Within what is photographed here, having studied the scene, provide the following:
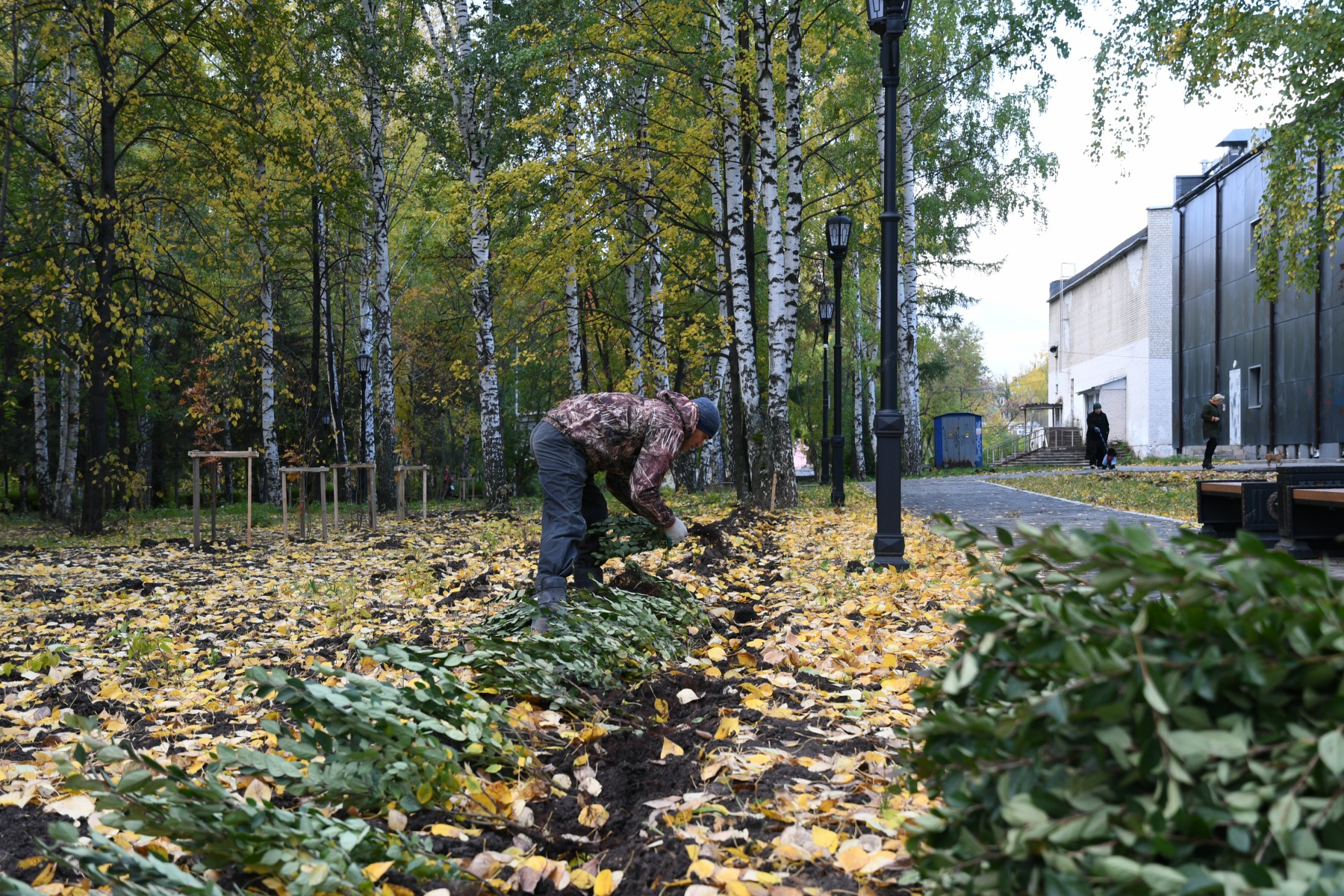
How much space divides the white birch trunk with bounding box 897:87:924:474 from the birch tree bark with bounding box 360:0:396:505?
11.1m

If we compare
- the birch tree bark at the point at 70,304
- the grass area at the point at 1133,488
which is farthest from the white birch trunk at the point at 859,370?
the birch tree bark at the point at 70,304

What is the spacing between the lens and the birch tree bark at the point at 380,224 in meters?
18.3

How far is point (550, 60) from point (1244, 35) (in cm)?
963

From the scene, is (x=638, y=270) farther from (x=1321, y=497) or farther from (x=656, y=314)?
(x=1321, y=497)

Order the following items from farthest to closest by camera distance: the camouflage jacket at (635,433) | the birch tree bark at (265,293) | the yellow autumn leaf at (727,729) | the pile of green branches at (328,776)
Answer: the birch tree bark at (265,293) → the camouflage jacket at (635,433) → the yellow autumn leaf at (727,729) → the pile of green branches at (328,776)

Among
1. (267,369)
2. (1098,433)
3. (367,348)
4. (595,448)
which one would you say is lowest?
(595,448)

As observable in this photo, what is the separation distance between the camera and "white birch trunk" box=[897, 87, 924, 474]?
22828mm

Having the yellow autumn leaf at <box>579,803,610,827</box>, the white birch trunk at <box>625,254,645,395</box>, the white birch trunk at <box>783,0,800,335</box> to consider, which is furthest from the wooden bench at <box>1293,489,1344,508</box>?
the white birch trunk at <box>625,254,645,395</box>

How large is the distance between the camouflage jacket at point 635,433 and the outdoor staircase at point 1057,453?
30.6 meters

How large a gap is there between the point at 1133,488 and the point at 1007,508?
4940 millimetres

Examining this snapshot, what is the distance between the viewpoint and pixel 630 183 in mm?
17031

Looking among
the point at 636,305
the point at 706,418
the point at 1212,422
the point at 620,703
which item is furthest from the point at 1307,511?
the point at 636,305

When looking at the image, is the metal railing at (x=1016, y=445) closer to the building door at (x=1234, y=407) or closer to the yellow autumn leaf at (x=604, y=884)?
the building door at (x=1234, y=407)

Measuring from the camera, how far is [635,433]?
529 cm
